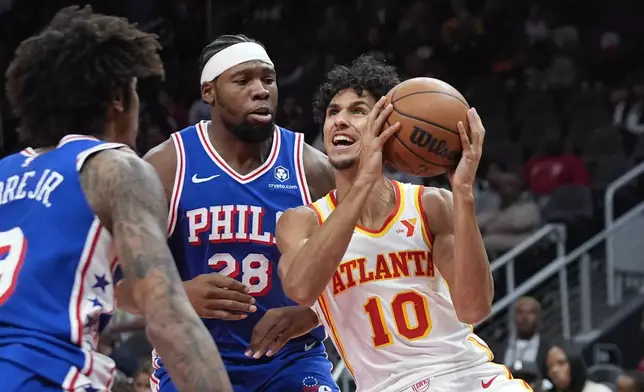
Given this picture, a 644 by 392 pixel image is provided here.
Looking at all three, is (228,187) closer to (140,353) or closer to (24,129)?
(24,129)

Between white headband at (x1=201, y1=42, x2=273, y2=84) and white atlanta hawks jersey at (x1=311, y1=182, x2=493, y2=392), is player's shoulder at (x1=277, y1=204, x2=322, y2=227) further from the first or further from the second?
white headband at (x1=201, y1=42, x2=273, y2=84)

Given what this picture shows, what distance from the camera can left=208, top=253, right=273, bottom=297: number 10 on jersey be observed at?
490 centimetres

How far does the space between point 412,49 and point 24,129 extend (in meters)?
12.8

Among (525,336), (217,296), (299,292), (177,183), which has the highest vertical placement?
(177,183)

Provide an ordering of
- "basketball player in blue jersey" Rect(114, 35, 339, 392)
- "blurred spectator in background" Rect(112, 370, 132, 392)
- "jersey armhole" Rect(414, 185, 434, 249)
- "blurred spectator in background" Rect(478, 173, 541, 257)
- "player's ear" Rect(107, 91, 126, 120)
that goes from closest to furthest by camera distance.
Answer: "player's ear" Rect(107, 91, 126, 120) → "jersey armhole" Rect(414, 185, 434, 249) → "basketball player in blue jersey" Rect(114, 35, 339, 392) → "blurred spectator in background" Rect(112, 370, 132, 392) → "blurred spectator in background" Rect(478, 173, 541, 257)

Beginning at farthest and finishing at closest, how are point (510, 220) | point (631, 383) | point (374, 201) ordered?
point (510, 220) < point (631, 383) < point (374, 201)

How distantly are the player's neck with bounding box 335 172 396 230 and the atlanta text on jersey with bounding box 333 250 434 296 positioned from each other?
171 mm

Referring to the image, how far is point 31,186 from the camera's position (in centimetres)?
327

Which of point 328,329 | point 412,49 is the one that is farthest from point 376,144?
point 412,49

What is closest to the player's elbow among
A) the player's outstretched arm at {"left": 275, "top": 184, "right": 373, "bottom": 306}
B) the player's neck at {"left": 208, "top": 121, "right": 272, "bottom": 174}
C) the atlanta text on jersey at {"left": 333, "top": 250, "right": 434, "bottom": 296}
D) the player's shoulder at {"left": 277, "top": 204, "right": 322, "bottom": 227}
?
the player's outstretched arm at {"left": 275, "top": 184, "right": 373, "bottom": 306}

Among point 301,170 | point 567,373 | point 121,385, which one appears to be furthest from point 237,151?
point 567,373

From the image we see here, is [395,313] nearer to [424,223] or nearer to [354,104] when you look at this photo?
[424,223]

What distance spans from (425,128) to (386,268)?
1.85ft

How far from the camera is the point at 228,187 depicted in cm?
500
